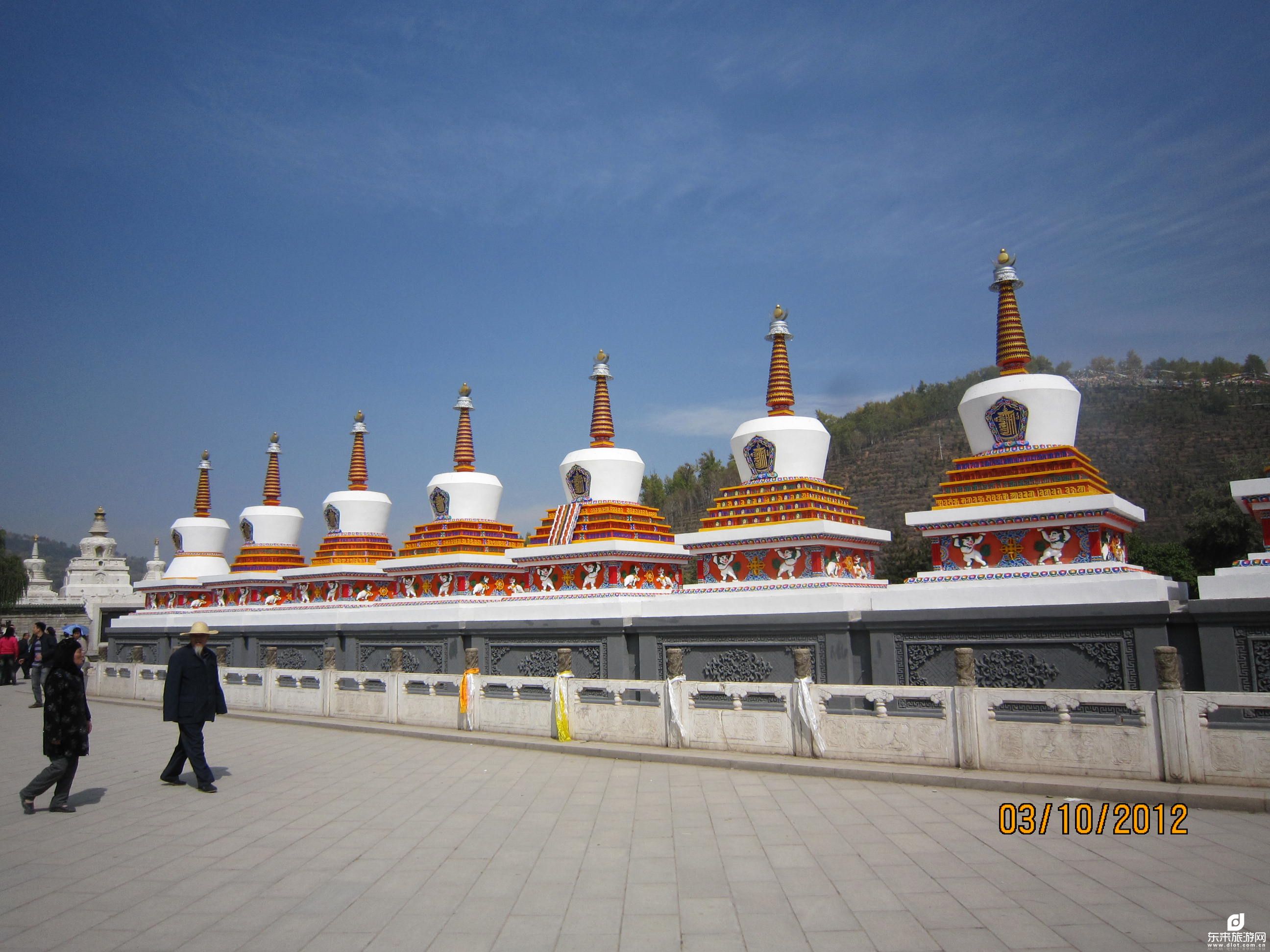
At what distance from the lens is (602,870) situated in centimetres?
591

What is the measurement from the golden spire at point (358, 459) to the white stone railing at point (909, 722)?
1131 cm

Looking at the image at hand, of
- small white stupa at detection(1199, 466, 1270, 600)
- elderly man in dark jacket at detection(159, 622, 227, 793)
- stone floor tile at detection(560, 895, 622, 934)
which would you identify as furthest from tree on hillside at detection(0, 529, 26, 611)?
small white stupa at detection(1199, 466, 1270, 600)

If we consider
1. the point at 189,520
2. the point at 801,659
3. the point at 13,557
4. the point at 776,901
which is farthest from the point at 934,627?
the point at 13,557

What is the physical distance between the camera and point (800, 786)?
836cm

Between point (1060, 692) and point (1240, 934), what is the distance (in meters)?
3.41

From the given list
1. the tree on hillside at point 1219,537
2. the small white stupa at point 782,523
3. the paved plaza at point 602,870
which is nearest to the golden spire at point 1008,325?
the small white stupa at point 782,523

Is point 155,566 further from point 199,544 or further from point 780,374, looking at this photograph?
point 780,374

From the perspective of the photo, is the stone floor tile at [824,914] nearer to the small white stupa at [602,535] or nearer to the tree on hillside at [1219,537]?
the small white stupa at [602,535]

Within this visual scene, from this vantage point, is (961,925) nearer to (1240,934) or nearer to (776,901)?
(776,901)

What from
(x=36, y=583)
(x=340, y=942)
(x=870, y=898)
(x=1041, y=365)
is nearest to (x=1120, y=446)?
(x=1041, y=365)

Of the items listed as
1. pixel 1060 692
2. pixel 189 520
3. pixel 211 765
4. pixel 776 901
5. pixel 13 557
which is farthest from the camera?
pixel 13 557

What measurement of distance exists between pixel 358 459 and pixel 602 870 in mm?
20672
